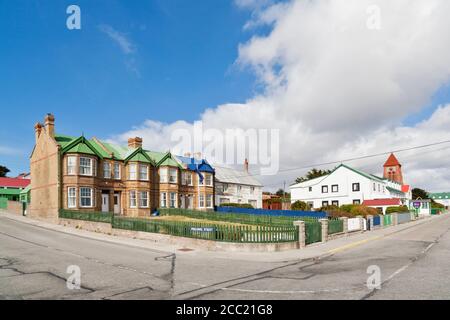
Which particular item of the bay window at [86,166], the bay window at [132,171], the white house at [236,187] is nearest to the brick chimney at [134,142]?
the bay window at [132,171]

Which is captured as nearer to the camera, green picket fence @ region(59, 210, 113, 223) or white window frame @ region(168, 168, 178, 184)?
green picket fence @ region(59, 210, 113, 223)

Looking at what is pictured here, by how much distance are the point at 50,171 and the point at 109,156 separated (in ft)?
20.5

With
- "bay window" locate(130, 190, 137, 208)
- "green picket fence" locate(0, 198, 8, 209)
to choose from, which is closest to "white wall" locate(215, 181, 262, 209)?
"bay window" locate(130, 190, 137, 208)

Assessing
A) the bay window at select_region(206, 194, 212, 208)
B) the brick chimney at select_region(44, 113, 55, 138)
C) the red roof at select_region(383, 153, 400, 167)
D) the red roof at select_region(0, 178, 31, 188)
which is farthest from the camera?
the red roof at select_region(383, 153, 400, 167)

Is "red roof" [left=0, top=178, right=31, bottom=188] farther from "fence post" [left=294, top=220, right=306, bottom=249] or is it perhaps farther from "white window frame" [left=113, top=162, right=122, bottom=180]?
"fence post" [left=294, top=220, right=306, bottom=249]

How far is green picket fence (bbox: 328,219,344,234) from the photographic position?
24.0 m

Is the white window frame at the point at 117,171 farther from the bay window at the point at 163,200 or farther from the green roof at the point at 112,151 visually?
the bay window at the point at 163,200

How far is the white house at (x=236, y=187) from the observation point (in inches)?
2194

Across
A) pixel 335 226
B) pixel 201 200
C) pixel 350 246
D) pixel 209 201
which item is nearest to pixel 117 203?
pixel 201 200

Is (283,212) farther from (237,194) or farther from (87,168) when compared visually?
(87,168)

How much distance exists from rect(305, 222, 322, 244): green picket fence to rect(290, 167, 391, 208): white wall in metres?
36.0

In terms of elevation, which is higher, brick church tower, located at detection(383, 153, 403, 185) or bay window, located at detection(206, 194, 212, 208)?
brick church tower, located at detection(383, 153, 403, 185)
